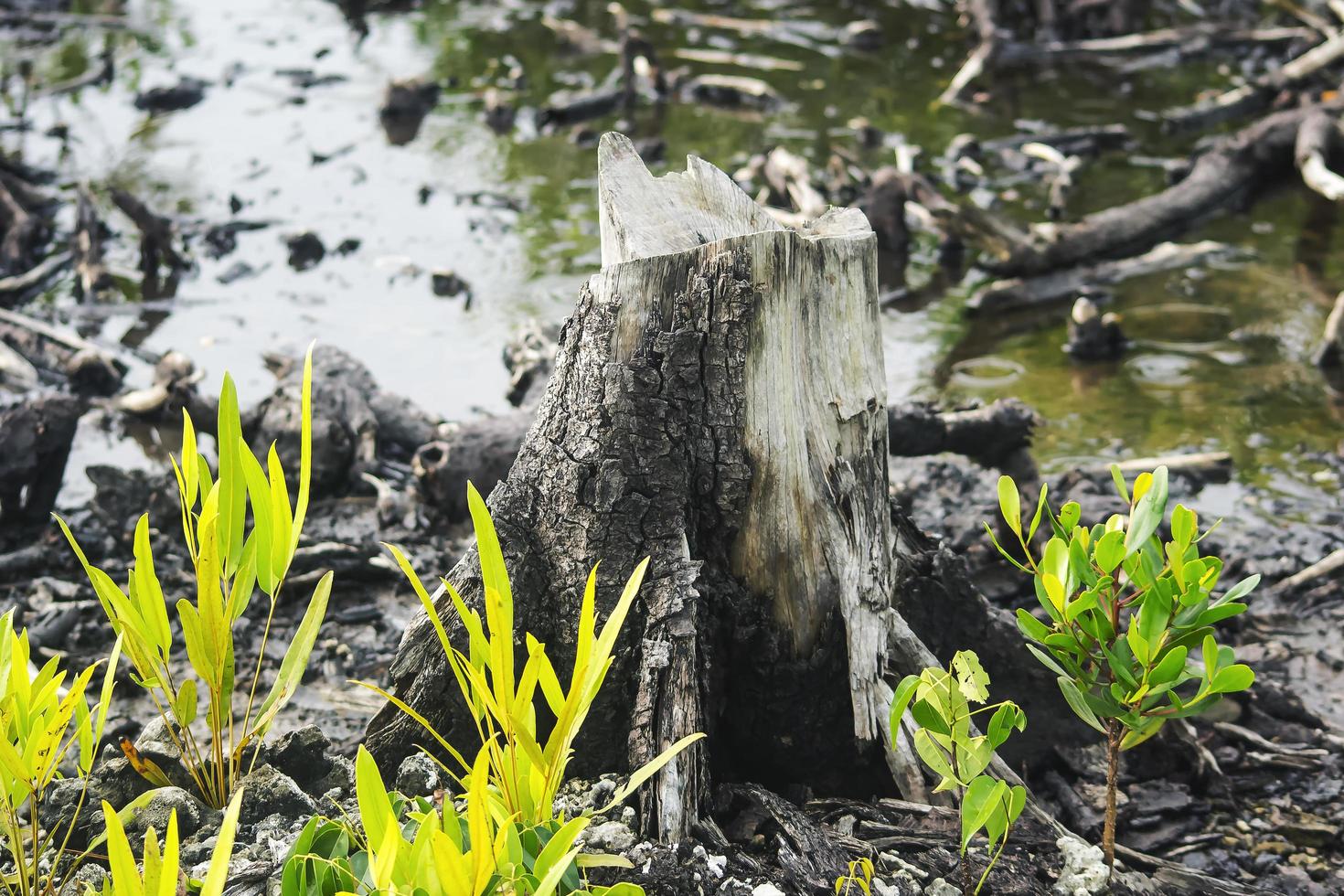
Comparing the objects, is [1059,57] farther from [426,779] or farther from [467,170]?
[426,779]

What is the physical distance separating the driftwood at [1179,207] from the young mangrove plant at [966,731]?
4.83m

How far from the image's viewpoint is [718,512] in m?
2.35

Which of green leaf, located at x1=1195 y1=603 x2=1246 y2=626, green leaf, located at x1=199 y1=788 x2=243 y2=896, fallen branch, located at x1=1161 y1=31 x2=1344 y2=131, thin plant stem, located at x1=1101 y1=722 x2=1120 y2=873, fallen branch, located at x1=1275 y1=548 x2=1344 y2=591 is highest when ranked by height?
fallen branch, located at x1=1161 y1=31 x2=1344 y2=131

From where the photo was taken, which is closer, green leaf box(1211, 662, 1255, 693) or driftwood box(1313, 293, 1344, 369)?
green leaf box(1211, 662, 1255, 693)

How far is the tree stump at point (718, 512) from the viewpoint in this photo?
2.24 m

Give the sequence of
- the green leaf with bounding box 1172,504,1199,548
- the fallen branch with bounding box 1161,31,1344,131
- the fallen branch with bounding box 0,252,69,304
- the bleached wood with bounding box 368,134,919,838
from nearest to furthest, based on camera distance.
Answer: the green leaf with bounding box 1172,504,1199,548 < the bleached wood with bounding box 368,134,919,838 < the fallen branch with bounding box 0,252,69,304 < the fallen branch with bounding box 1161,31,1344,131

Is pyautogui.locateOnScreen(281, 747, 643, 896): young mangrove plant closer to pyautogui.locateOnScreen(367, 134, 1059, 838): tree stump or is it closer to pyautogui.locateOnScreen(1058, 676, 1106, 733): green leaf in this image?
pyautogui.locateOnScreen(367, 134, 1059, 838): tree stump

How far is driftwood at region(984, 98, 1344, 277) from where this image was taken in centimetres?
640

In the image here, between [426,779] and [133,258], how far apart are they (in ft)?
18.3

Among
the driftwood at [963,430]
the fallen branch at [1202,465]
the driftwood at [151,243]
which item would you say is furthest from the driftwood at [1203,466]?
the driftwood at [151,243]

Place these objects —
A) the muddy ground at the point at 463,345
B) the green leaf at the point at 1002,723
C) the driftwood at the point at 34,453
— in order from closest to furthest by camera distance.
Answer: the green leaf at the point at 1002,723 < the muddy ground at the point at 463,345 < the driftwood at the point at 34,453

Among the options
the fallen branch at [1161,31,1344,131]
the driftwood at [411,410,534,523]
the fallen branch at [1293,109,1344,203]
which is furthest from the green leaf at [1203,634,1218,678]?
the fallen branch at [1161,31,1344,131]

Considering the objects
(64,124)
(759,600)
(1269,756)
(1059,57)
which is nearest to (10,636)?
(759,600)

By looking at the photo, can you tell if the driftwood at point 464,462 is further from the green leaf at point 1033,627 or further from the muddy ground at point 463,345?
the green leaf at point 1033,627
